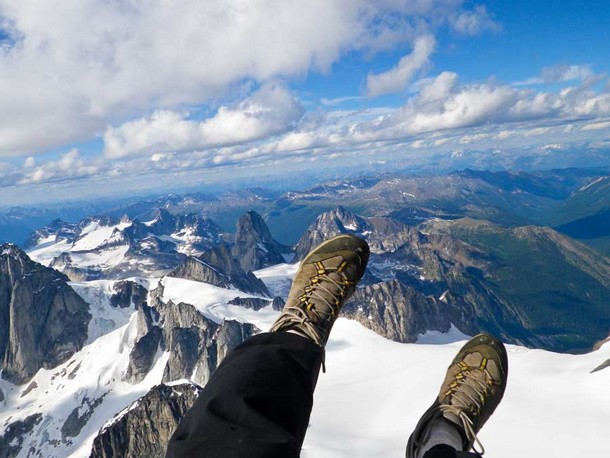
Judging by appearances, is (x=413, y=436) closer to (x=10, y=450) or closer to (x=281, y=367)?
(x=281, y=367)

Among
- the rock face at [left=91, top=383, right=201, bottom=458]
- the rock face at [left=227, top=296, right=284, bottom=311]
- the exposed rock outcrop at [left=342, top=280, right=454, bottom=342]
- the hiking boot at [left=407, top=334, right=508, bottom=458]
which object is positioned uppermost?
the hiking boot at [left=407, top=334, right=508, bottom=458]

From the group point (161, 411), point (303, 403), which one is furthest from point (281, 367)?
point (161, 411)

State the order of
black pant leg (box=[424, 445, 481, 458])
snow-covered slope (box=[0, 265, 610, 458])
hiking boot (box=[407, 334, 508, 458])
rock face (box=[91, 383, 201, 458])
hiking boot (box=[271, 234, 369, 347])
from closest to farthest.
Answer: black pant leg (box=[424, 445, 481, 458])
hiking boot (box=[271, 234, 369, 347])
hiking boot (box=[407, 334, 508, 458])
snow-covered slope (box=[0, 265, 610, 458])
rock face (box=[91, 383, 201, 458])

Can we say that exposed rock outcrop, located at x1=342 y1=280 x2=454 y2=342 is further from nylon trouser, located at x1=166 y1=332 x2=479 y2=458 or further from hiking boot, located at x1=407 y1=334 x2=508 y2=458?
nylon trouser, located at x1=166 y1=332 x2=479 y2=458

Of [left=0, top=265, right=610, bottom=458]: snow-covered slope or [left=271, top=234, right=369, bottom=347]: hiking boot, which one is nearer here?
[left=271, top=234, right=369, bottom=347]: hiking boot

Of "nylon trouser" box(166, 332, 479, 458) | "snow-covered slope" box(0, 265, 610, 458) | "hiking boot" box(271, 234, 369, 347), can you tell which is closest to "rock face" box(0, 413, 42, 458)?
"snow-covered slope" box(0, 265, 610, 458)

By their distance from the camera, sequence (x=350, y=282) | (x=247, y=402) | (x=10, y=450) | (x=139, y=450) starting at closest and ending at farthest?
(x=247, y=402) < (x=350, y=282) < (x=139, y=450) < (x=10, y=450)

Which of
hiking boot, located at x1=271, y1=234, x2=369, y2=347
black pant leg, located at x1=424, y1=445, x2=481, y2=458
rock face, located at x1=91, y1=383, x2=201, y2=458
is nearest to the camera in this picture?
black pant leg, located at x1=424, y1=445, x2=481, y2=458
